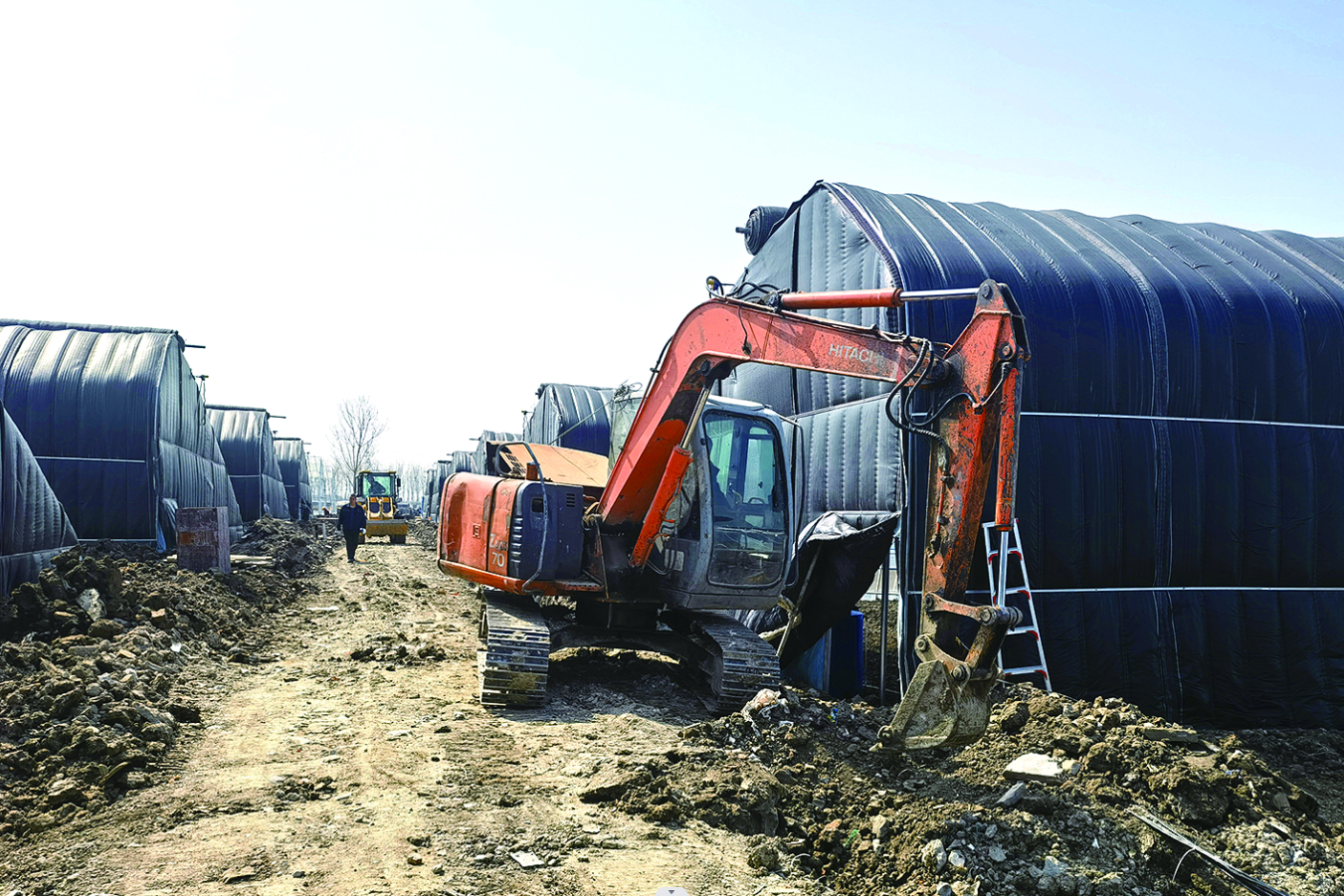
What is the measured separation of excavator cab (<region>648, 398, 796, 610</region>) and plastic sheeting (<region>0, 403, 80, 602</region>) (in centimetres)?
659

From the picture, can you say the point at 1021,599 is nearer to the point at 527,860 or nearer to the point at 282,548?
the point at 527,860

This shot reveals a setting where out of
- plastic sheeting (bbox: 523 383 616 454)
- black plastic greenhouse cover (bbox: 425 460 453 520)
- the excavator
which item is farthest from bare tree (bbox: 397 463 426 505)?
the excavator

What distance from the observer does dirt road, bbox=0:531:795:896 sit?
14.5 feet

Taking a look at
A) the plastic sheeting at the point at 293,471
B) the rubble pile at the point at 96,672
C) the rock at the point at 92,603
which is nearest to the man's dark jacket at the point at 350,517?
the rubble pile at the point at 96,672

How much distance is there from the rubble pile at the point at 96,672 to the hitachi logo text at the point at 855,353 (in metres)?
5.31

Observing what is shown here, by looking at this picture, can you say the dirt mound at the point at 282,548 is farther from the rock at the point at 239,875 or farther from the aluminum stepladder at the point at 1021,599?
the rock at the point at 239,875

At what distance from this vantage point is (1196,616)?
10.6 metres

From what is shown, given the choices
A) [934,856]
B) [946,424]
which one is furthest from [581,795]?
[946,424]

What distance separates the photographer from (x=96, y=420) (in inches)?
757

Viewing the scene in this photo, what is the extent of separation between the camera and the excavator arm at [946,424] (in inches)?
188

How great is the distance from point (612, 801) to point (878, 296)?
3.64 m

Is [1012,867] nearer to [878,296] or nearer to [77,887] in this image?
[878,296]

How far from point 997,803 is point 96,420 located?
19958 millimetres

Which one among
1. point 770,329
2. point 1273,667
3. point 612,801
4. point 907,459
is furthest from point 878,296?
point 1273,667
